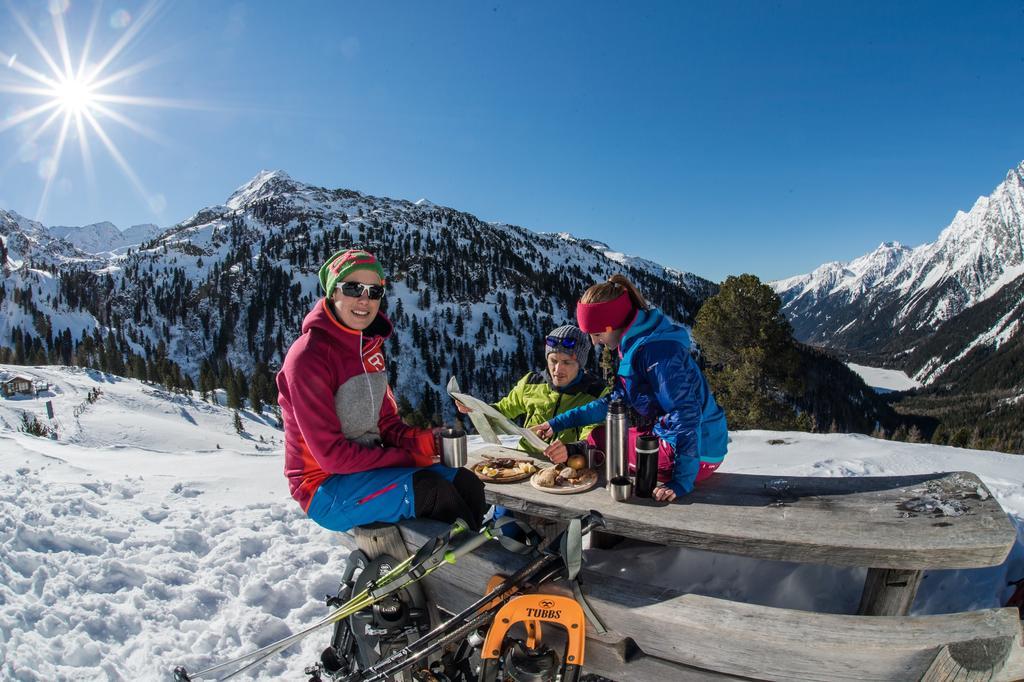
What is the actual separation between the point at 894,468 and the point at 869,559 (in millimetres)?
6449

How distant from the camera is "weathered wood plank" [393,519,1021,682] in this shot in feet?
7.93

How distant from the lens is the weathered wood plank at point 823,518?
273 centimetres

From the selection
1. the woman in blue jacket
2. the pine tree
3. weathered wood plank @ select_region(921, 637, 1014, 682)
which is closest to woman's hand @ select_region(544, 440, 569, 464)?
the woman in blue jacket

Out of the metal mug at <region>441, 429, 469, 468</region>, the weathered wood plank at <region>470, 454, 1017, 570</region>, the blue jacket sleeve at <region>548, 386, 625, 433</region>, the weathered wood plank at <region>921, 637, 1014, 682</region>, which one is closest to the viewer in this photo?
the weathered wood plank at <region>921, 637, 1014, 682</region>

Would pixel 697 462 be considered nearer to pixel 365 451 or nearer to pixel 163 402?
pixel 365 451

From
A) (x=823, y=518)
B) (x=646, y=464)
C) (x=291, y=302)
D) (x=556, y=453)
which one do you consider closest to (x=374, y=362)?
(x=556, y=453)

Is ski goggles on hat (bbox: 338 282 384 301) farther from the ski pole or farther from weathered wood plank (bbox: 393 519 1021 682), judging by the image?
weathered wood plank (bbox: 393 519 1021 682)

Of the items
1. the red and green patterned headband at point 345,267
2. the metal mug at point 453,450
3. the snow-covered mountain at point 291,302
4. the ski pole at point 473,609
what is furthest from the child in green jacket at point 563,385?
the snow-covered mountain at point 291,302

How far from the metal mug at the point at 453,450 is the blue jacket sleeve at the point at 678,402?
1577 mm

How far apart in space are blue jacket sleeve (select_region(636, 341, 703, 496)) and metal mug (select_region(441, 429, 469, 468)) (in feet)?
5.17

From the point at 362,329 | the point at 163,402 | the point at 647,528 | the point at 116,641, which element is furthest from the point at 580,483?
the point at 163,402

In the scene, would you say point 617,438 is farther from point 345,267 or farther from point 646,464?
point 345,267

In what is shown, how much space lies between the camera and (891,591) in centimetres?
319

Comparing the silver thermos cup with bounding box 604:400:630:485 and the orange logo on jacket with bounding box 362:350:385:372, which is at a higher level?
the orange logo on jacket with bounding box 362:350:385:372
